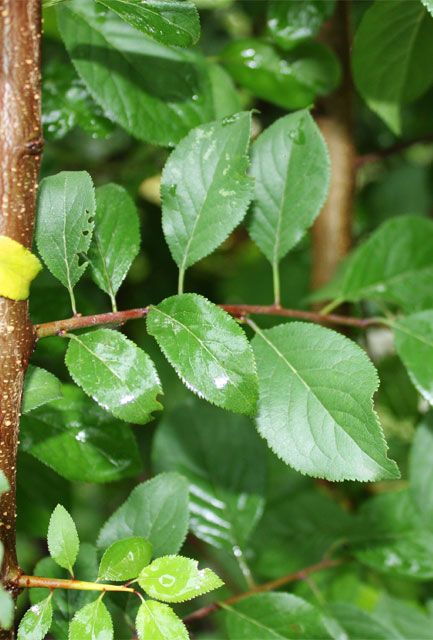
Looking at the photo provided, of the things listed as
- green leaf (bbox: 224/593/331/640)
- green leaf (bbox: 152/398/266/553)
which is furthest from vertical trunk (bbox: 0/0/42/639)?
green leaf (bbox: 152/398/266/553)

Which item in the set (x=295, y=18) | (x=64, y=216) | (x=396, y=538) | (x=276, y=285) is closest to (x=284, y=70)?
(x=295, y=18)

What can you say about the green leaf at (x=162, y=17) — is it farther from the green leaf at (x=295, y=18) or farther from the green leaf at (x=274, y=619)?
the green leaf at (x=274, y=619)

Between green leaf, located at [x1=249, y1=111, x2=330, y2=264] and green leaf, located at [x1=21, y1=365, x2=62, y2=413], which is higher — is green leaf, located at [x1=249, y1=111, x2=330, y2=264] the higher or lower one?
the higher one

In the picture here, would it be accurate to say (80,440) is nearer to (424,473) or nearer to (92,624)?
(92,624)

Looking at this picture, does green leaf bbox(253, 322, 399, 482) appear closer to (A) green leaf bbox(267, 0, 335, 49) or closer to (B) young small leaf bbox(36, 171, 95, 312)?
(B) young small leaf bbox(36, 171, 95, 312)

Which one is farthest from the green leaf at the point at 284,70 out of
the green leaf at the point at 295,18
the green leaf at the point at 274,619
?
the green leaf at the point at 274,619
